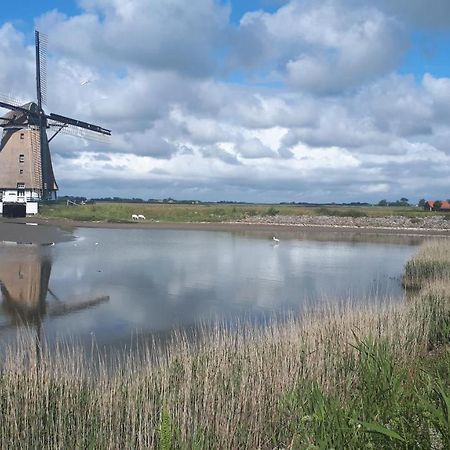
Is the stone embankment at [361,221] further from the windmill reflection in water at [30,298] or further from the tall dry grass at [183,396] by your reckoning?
the tall dry grass at [183,396]

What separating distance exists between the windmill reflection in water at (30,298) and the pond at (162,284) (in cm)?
2

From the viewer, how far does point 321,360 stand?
252 inches

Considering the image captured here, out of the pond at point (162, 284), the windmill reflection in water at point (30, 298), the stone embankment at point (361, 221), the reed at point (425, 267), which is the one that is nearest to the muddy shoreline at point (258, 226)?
the stone embankment at point (361, 221)

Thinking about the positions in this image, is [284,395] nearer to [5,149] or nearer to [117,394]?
[117,394]

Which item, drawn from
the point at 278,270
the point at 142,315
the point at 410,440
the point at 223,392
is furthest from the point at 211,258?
the point at 410,440

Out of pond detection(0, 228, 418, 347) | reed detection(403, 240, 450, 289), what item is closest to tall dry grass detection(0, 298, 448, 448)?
pond detection(0, 228, 418, 347)

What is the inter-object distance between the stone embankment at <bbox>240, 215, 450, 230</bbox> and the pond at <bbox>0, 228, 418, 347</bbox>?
2610 cm

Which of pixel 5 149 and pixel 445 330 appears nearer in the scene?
pixel 445 330

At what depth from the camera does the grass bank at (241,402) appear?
4055 mm

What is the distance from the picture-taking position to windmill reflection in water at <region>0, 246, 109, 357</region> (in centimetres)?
1168

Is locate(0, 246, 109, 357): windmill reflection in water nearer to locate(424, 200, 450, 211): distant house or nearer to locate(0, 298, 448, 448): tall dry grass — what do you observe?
locate(0, 298, 448, 448): tall dry grass

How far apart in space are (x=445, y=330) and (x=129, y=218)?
51.4 m

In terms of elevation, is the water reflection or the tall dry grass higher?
the tall dry grass

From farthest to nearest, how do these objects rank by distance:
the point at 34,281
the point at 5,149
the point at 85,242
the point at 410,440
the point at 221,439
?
the point at 5,149 < the point at 85,242 < the point at 34,281 < the point at 221,439 < the point at 410,440
